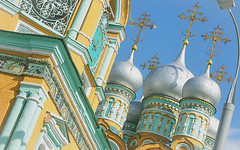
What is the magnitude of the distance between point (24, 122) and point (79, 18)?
2.64m

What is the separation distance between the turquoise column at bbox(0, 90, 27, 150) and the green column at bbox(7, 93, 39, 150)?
8 centimetres

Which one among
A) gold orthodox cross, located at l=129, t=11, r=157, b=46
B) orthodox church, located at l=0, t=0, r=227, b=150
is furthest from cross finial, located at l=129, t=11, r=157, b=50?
orthodox church, located at l=0, t=0, r=227, b=150

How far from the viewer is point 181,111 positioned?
18422mm

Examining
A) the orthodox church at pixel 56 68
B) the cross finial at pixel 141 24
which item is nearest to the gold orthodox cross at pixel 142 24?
the cross finial at pixel 141 24

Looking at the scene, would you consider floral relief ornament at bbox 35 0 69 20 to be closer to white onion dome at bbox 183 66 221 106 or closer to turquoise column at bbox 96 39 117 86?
turquoise column at bbox 96 39 117 86

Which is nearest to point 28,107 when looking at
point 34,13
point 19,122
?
point 19,122

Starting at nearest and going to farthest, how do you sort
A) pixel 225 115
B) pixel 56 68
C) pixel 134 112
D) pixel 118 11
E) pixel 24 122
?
pixel 225 115
pixel 24 122
pixel 56 68
pixel 118 11
pixel 134 112

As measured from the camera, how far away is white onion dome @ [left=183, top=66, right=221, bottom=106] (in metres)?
18.5

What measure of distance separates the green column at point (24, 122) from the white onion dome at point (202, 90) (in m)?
11.5

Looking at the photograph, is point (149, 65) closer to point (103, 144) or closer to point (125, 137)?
point (125, 137)

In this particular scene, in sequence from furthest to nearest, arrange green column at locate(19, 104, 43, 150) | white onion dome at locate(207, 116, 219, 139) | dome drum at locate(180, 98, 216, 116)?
white onion dome at locate(207, 116, 219, 139), dome drum at locate(180, 98, 216, 116), green column at locate(19, 104, 43, 150)

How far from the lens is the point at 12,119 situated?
753 cm

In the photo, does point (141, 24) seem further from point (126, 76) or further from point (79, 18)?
point (79, 18)

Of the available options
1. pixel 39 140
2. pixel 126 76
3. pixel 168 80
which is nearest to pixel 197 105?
pixel 168 80
